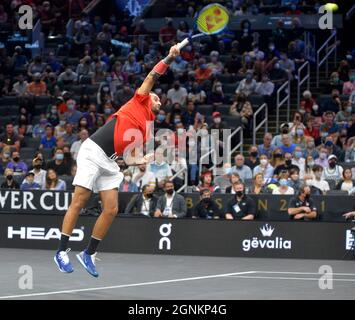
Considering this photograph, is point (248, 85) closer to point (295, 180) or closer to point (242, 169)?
point (242, 169)

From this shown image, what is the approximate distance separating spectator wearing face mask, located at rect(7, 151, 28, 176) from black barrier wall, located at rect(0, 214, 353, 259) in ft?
11.9

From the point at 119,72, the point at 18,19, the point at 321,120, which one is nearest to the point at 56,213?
the point at 321,120

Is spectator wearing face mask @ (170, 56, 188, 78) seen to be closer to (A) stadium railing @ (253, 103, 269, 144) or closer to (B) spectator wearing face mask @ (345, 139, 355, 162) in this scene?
(A) stadium railing @ (253, 103, 269, 144)

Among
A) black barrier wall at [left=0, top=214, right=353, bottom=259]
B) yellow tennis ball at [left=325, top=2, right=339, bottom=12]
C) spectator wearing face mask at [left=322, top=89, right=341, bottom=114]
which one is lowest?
black barrier wall at [left=0, top=214, right=353, bottom=259]

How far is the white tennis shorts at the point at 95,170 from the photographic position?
12156 mm

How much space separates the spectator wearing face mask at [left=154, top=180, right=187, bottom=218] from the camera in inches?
766

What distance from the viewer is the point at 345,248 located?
17969mm

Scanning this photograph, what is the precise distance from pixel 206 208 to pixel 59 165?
476cm

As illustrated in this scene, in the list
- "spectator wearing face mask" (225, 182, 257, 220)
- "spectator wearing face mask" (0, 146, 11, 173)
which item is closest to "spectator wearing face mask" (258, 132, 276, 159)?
"spectator wearing face mask" (225, 182, 257, 220)

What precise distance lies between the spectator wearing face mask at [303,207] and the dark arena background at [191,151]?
0.12ft

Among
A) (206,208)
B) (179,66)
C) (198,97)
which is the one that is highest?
(179,66)

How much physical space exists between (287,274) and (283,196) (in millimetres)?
4603

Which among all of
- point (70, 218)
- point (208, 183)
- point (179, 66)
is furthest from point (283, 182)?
point (179, 66)

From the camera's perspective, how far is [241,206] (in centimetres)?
1923
